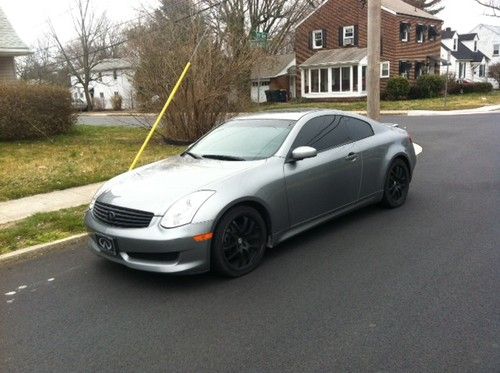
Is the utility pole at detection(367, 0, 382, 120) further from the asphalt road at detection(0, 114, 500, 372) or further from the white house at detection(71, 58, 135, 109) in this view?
the white house at detection(71, 58, 135, 109)

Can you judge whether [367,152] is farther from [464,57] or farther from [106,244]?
[464,57]

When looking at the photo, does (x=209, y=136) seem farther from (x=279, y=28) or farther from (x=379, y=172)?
(x=279, y=28)

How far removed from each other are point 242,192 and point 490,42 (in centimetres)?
6715

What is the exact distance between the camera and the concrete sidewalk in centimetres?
698

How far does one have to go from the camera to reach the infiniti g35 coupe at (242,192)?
13.9ft

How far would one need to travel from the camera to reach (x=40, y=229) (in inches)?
244

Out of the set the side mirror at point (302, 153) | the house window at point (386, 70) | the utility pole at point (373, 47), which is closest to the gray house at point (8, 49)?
the utility pole at point (373, 47)

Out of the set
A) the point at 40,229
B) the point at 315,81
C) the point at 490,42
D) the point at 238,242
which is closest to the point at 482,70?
the point at 490,42

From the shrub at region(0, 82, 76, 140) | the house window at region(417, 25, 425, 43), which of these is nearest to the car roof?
the shrub at region(0, 82, 76, 140)

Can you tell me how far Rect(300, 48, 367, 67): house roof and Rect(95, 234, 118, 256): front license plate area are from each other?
32.5 meters

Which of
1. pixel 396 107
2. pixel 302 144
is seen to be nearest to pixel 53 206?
pixel 302 144

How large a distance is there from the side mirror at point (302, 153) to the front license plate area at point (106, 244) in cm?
196

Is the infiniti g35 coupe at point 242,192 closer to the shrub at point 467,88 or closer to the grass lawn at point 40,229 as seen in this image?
the grass lawn at point 40,229

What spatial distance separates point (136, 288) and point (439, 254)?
289 centimetres
